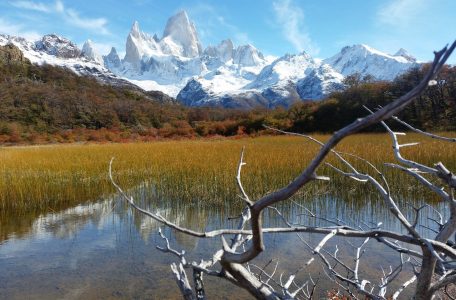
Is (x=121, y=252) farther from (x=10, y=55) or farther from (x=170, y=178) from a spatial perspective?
(x=10, y=55)

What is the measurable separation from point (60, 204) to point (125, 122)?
48.3 m

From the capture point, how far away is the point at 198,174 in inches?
355

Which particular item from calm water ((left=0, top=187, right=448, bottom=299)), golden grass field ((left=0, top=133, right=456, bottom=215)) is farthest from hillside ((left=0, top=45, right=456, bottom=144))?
calm water ((left=0, top=187, right=448, bottom=299))

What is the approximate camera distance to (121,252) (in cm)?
495

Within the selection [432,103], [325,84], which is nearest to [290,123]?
[432,103]

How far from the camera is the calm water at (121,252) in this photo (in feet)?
12.8

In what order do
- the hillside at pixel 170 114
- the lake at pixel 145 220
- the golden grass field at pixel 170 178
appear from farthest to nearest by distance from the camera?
1. the hillside at pixel 170 114
2. the golden grass field at pixel 170 178
3. the lake at pixel 145 220

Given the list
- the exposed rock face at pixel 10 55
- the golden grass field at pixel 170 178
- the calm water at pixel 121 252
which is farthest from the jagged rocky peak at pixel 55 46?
the calm water at pixel 121 252

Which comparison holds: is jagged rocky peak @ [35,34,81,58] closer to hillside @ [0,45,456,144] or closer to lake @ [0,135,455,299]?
hillside @ [0,45,456,144]

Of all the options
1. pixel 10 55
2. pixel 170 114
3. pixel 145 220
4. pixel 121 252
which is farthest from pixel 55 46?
pixel 121 252

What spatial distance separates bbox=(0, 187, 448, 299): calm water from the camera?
3.90 metres

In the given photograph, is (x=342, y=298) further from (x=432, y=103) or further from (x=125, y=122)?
(x=125, y=122)

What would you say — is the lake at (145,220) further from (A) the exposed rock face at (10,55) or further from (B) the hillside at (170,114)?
(A) the exposed rock face at (10,55)

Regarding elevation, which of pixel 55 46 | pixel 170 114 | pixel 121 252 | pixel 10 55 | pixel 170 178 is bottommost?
pixel 121 252
